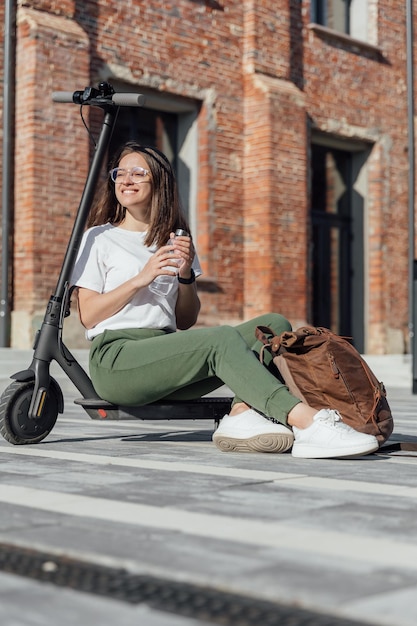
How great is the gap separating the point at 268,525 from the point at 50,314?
2.27 m

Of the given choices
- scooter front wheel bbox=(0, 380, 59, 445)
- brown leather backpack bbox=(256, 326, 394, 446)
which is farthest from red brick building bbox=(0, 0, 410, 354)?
brown leather backpack bbox=(256, 326, 394, 446)

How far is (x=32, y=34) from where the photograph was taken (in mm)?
11711

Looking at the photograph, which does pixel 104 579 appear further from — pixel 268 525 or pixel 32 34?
pixel 32 34

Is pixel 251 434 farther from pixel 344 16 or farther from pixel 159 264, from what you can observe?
pixel 344 16

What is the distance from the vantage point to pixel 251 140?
1459 cm

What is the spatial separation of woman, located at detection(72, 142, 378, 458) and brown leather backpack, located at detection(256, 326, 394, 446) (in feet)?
0.49

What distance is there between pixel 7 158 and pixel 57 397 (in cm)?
764

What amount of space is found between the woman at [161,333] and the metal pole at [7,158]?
7.07m

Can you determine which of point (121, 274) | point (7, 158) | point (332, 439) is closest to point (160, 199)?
point (121, 274)

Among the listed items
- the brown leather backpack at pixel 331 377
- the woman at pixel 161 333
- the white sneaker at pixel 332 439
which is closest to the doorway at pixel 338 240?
the woman at pixel 161 333

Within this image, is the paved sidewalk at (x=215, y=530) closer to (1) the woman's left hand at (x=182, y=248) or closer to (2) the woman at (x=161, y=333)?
(2) the woman at (x=161, y=333)

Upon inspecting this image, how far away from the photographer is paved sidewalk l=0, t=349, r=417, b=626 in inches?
74.5

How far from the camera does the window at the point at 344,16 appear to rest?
637 inches

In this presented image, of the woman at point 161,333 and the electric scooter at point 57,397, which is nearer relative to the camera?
the woman at point 161,333
